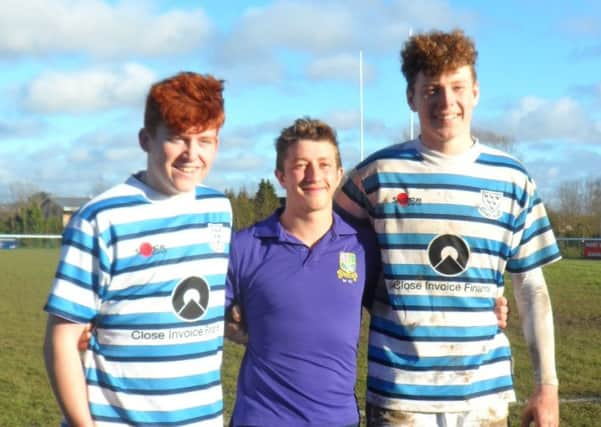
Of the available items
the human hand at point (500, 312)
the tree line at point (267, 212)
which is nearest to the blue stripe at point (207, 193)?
the human hand at point (500, 312)

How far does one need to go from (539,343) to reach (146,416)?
5.38 feet

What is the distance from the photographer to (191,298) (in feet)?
9.87

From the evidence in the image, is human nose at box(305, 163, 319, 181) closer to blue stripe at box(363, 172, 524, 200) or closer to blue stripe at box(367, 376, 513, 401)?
blue stripe at box(363, 172, 524, 200)

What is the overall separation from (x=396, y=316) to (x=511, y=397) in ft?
2.01

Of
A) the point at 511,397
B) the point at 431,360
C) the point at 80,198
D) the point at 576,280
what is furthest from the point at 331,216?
the point at 80,198

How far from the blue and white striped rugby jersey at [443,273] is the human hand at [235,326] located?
531 millimetres

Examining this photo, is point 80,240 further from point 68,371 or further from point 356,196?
point 356,196

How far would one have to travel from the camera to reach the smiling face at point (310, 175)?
3371 millimetres

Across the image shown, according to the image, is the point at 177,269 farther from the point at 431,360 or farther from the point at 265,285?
the point at 431,360

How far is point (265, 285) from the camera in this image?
3.32 m

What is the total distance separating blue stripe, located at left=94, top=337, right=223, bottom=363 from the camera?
115 inches

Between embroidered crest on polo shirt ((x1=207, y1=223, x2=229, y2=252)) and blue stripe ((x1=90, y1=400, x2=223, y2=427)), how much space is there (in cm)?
58

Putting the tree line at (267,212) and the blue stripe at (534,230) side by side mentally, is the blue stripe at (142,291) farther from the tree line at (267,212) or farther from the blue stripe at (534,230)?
the tree line at (267,212)

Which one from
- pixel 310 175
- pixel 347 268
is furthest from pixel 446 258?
pixel 310 175
